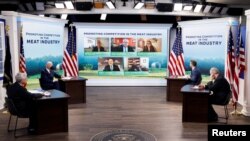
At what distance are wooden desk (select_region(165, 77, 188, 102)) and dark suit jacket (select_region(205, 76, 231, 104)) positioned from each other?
8.55 feet

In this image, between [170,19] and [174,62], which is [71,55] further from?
[170,19]

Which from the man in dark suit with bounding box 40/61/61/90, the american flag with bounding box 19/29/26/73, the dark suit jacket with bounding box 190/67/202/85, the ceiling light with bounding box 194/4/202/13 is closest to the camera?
the man in dark suit with bounding box 40/61/61/90

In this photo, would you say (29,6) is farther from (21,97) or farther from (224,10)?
(224,10)

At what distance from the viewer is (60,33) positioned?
10898 mm

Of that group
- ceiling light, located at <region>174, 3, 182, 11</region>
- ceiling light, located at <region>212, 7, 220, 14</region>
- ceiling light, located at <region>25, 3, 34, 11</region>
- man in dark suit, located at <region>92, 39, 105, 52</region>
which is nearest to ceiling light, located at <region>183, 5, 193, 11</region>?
ceiling light, located at <region>174, 3, 182, 11</region>

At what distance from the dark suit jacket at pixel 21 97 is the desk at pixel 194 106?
353cm

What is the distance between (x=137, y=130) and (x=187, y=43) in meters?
5.68

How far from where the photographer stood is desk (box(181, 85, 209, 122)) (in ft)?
A: 23.7

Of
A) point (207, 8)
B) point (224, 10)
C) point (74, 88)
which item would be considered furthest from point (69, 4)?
point (224, 10)

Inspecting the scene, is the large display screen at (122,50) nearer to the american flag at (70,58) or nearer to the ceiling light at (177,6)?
the american flag at (70,58)

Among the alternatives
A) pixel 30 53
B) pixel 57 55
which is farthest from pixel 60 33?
pixel 30 53

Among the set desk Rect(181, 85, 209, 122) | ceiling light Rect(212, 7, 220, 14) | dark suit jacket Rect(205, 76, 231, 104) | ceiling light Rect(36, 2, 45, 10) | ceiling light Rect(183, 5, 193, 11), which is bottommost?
desk Rect(181, 85, 209, 122)

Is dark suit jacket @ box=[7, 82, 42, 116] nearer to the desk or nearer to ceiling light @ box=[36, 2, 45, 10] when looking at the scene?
the desk

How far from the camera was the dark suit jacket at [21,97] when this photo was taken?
19.5 ft
